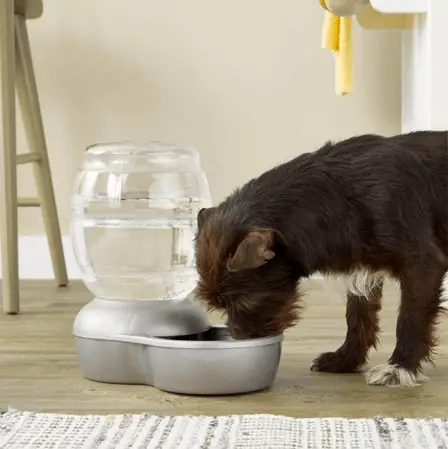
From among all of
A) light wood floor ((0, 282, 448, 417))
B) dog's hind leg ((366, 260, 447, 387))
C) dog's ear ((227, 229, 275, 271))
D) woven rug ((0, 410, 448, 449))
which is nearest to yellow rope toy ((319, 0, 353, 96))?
light wood floor ((0, 282, 448, 417))

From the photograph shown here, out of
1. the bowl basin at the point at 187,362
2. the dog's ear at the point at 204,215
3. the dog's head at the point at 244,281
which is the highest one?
the dog's ear at the point at 204,215

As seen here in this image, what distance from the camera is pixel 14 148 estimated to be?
2.86 metres

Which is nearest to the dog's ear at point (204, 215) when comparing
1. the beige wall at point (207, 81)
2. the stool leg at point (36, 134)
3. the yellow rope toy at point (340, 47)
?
the yellow rope toy at point (340, 47)

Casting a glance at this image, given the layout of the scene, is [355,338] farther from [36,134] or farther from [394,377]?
[36,134]

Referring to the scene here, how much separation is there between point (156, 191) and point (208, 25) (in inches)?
65.2

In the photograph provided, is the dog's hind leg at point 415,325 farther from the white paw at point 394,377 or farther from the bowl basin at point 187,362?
the bowl basin at point 187,362

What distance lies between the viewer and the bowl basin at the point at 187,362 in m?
1.69

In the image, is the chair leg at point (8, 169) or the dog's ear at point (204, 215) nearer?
the dog's ear at point (204, 215)

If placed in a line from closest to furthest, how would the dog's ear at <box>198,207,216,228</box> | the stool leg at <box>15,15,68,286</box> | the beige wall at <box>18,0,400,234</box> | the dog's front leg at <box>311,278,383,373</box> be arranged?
the dog's ear at <box>198,207,216,228</box>, the dog's front leg at <box>311,278,383,373</box>, the stool leg at <box>15,15,68,286</box>, the beige wall at <box>18,0,400,234</box>

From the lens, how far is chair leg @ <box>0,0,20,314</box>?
9.11 feet

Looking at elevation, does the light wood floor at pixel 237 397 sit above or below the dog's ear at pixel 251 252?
below

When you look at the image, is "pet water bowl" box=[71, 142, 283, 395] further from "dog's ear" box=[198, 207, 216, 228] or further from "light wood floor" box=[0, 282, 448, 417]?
"dog's ear" box=[198, 207, 216, 228]

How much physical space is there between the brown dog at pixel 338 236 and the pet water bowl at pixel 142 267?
12cm

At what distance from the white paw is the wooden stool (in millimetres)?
1361
